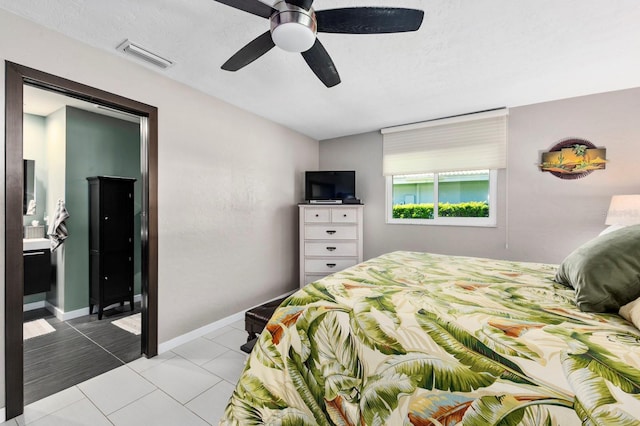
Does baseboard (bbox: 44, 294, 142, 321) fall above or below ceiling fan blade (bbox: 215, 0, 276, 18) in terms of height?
below

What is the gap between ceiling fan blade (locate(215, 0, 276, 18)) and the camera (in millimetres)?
1231

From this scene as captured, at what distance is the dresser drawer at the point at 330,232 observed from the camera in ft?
11.7

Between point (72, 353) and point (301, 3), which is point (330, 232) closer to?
point (301, 3)

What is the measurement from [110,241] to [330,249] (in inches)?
106

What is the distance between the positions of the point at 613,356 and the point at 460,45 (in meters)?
1.98

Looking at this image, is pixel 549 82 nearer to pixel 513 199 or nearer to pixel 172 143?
pixel 513 199

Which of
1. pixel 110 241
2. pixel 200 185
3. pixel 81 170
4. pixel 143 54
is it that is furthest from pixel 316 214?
pixel 81 170

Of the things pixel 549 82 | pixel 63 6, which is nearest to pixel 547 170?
pixel 549 82

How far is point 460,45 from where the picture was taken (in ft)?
6.24

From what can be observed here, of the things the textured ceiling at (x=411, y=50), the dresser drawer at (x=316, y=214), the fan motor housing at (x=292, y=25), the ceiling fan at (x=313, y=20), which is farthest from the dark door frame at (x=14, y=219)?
the dresser drawer at (x=316, y=214)

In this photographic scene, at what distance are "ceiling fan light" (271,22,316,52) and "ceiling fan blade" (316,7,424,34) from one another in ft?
0.35

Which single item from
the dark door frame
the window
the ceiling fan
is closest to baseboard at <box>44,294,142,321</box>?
the dark door frame

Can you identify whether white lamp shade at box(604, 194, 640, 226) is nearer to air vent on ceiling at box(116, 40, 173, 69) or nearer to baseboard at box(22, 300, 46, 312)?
air vent on ceiling at box(116, 40, 173, 69)

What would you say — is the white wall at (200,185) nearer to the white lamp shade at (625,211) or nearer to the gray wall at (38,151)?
the gray wall at (38,151)
